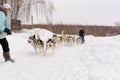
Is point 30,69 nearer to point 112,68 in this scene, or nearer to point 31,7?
point 112,68

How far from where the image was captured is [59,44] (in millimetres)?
16031

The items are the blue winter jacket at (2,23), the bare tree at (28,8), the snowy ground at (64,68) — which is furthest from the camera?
the bare tree at (28,8)

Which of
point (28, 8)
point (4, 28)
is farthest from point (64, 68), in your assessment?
point (28, 8)

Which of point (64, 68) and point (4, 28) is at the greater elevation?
point (4, 28)

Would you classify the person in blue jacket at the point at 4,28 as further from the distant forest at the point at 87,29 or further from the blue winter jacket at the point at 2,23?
the distant forest at the point at 87,29

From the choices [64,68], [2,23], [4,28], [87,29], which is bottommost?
[87,29]

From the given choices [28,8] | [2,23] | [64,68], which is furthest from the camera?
[28,8]

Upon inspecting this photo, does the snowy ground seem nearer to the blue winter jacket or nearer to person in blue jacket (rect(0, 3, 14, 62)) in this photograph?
person in blue jacket (rect(0, 3, 14, 62))

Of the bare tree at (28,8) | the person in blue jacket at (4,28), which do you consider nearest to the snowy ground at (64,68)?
the person in blue jacket at (4,28)

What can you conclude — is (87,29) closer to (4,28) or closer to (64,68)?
(4,28)

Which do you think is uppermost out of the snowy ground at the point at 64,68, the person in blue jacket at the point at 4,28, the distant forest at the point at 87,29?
the person in blue jacket at the point at 4,28

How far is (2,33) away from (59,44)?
6792mm

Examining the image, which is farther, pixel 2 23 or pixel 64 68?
pixel 2 23

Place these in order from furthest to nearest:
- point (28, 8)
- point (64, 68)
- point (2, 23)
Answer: point (28, 8) → point (2, 23) → point (64, 68)
